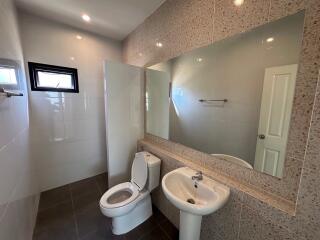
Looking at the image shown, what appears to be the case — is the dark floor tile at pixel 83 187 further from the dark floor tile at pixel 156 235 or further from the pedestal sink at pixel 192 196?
the pedestal sink at pixel 192 196

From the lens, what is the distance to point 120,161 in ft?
6.81

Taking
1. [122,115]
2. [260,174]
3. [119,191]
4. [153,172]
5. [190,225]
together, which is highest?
[122,115]

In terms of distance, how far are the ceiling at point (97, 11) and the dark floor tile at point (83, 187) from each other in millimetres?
2561

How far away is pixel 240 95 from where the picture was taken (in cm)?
118

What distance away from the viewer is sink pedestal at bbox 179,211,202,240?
1.08m

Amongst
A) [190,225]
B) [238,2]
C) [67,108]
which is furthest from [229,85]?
[67,108]

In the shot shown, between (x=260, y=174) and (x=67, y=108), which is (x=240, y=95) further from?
(x=67, y=108)

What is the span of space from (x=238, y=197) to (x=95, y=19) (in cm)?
264

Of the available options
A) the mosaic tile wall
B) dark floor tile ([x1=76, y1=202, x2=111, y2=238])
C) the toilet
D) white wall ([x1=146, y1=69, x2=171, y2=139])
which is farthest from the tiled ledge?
dark floor tile ([x1=76, y1=202, x2=111, y2=238])

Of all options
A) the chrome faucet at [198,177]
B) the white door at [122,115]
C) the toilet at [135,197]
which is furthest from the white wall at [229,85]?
the white door at [122,115]

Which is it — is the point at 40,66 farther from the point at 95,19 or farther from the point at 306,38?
the point at 306,38

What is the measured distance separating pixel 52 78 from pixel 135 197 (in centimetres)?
210

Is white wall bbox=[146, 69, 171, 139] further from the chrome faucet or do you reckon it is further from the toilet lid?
the chrome faucet

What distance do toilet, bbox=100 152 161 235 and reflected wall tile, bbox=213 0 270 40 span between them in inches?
57.5
